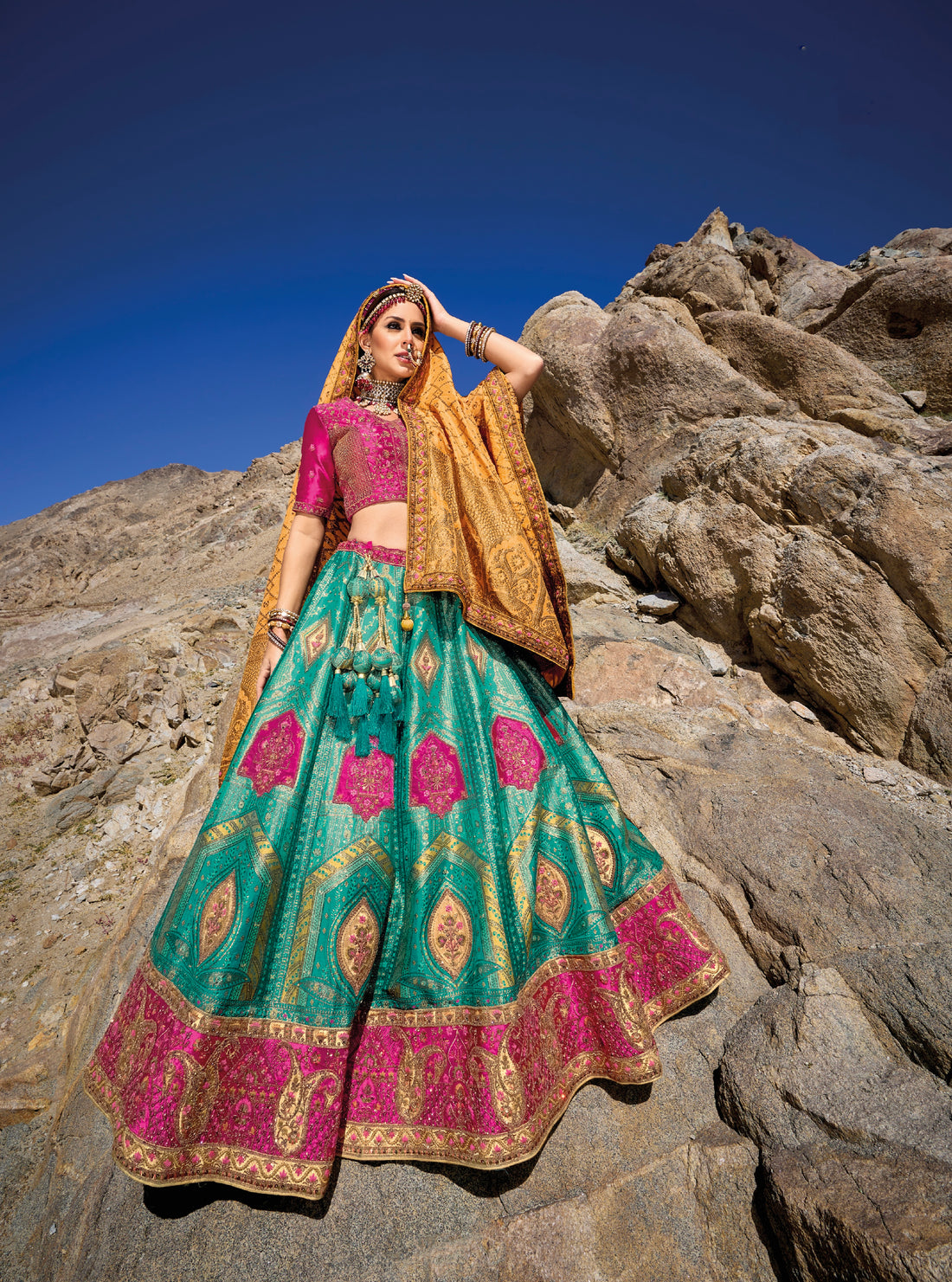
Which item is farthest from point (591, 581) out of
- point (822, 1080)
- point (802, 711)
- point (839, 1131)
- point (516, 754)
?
point (839, 1131)

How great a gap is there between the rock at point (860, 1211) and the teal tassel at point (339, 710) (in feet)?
5.86

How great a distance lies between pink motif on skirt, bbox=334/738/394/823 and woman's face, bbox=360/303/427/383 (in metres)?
1.93

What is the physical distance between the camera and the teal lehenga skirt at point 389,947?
5.47 ft

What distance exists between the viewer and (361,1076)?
1812 mm

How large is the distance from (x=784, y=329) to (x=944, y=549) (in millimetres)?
3093

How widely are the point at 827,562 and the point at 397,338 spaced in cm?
258

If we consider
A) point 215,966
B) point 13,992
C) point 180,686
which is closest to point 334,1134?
point 215,966

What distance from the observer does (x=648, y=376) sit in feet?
16.3

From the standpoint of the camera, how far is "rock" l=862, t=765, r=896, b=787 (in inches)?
107

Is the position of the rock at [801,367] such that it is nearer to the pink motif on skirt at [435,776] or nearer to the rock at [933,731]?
the rock at [933,731]

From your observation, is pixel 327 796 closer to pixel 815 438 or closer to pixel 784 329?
pixel 815 438

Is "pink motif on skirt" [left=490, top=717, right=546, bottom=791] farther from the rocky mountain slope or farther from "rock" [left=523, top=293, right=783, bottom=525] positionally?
"rock" [left=523, top=293, right=783, bottom=525]

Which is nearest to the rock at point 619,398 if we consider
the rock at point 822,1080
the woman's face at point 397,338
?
the woman's face at point 397,338

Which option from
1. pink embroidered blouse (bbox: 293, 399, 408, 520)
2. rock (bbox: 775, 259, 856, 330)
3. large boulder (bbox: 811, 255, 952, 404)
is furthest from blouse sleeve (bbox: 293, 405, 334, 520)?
rock (bbox: 775, 259, 856, 330)
